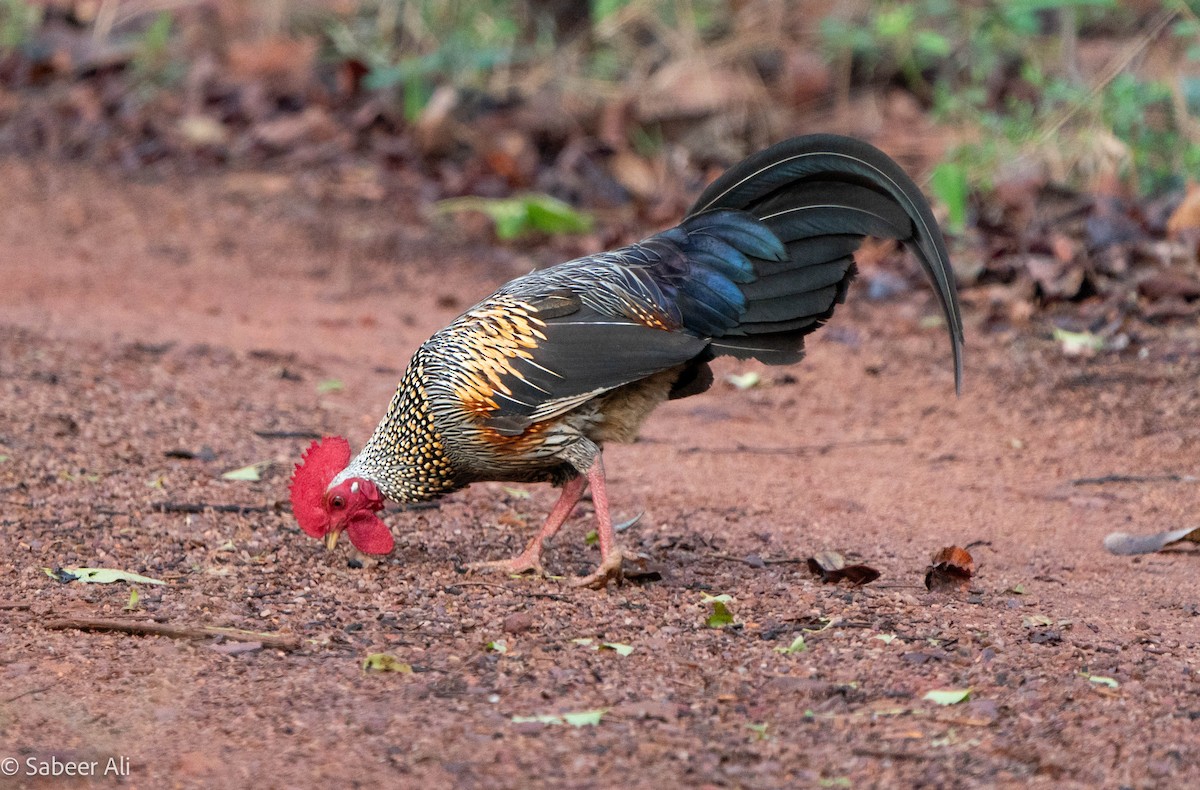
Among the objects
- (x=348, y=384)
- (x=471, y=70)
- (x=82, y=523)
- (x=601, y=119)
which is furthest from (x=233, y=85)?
(x=82, y=523)

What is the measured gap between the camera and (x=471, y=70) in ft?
38.1

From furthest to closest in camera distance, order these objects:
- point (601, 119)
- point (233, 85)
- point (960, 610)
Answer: point (233, 85), point (601, 119), point (960, 610)

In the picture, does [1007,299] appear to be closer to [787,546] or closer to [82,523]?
[787,546]

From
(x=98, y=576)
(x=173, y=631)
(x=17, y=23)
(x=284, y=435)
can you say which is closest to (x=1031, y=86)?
(x=284, y=435)

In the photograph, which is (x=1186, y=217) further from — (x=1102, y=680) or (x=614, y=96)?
(x=1102, y=680)

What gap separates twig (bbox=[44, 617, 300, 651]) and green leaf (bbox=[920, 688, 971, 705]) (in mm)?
1804

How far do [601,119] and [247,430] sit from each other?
5763 millimetres

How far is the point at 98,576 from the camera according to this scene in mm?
4270

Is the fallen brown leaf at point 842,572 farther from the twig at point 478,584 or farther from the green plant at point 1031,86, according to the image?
the green plant at point 1031,86

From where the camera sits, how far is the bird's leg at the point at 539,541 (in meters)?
4.61

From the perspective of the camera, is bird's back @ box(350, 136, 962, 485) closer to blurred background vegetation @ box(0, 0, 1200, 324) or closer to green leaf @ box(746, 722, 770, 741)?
green leaf @ box(746, 722, 770, 741)

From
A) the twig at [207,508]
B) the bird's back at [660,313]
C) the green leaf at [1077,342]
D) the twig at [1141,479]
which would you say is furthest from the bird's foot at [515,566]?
the green leaf at [1077,342]

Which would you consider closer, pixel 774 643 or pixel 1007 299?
pixel 774 643

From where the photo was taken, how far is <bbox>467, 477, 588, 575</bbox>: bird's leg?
461 centimetres
